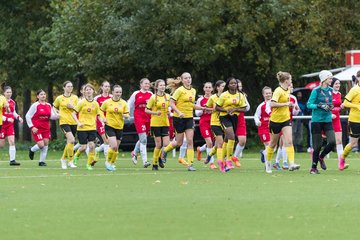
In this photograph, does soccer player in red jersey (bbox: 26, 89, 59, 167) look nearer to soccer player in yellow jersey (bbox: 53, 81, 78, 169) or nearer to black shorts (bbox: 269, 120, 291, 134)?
soccer player in yellow jersey (bbox: 53, 81, 78, 169)

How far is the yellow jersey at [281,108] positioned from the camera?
2355 centimetres

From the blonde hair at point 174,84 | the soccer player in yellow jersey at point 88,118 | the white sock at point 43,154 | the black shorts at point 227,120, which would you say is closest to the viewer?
the black shorts at point 227,120

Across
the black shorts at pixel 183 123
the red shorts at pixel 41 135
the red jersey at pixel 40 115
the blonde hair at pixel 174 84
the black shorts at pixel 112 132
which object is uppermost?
the blonde hair at pixel 174 84

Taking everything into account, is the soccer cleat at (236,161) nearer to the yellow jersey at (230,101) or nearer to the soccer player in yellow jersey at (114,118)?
the yellow jersey at (230,101)

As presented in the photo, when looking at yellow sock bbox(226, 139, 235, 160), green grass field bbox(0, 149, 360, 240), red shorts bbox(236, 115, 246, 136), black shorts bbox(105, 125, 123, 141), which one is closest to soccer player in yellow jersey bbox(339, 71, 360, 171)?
green grass field bbox(0, 149, 360, 240)

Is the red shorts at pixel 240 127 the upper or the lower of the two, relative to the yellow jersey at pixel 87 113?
lower

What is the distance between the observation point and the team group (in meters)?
23.7

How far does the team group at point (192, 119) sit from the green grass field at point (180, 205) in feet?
2.59

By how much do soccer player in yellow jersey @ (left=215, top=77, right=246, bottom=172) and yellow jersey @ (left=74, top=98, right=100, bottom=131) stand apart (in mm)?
3269

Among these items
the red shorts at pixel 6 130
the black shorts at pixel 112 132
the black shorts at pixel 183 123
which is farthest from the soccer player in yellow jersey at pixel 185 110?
the red shorts at pixel 6 130

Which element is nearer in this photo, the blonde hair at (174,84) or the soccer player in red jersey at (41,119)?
the blonde hair at (174,84)

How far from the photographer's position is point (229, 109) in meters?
24.8

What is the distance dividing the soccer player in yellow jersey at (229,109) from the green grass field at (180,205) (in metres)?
0.86

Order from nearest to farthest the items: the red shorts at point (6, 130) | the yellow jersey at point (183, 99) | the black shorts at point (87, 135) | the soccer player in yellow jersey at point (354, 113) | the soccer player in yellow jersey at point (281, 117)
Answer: the soccer player in yellow jersey at point (281, 117) < the soccer player in yellow jersey at point (354, 113) < the yellow jersey at point (183, 99) < the black shorts at point (87, 135) < the red shorts at point (6, 130)
